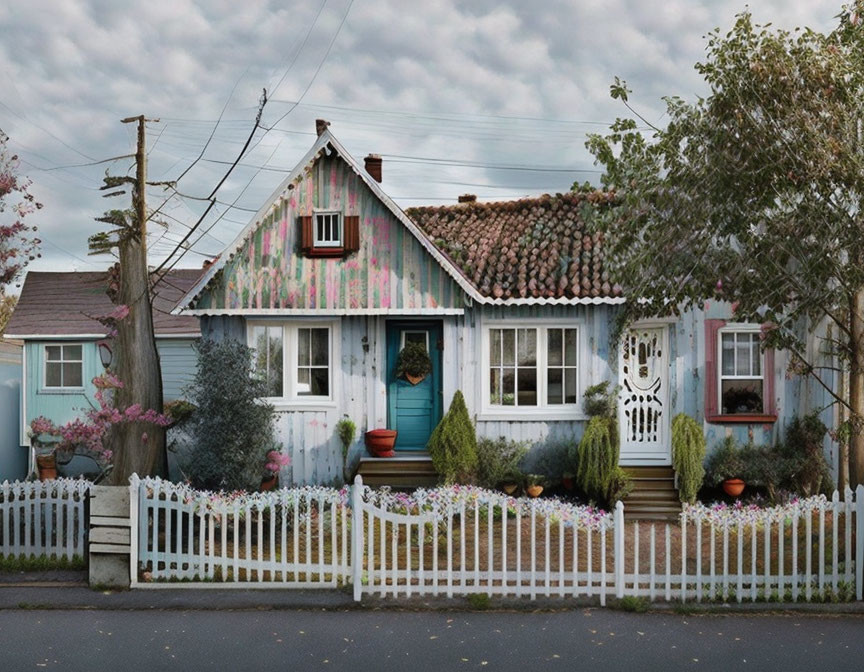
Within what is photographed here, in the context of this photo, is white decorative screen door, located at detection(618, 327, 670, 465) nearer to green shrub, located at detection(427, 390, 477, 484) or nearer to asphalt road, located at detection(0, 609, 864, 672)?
green shrub, located at detection(427, 390, 477, 484)

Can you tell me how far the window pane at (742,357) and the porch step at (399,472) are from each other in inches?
219

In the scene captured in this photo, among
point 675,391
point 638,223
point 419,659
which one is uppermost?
point 638,223

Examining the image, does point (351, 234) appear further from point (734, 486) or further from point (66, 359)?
point (66, 359)

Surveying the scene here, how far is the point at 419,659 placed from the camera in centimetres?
815

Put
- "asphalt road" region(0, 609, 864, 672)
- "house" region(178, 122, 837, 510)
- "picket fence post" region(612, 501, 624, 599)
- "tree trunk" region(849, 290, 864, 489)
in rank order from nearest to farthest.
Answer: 1. "asphalt road" region(0, 609, 864, 672)
2. "picket fence post" region(612, 501, 624, 599)
3. "tree trunk" region(849, 290, 864, 489)
4. "house" region(178, 122, 837, 510)

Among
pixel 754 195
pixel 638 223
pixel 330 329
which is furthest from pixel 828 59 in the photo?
pixel 330 329

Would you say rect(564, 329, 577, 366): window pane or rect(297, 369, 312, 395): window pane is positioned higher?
rect(564, 329, 577, 366): window pane

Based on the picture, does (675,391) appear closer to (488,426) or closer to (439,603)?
(488,426)

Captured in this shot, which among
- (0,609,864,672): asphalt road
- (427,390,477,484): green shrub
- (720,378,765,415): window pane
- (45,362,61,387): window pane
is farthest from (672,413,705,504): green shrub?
A: (45,362,61,387): window pane

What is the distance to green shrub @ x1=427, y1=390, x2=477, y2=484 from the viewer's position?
15.3m

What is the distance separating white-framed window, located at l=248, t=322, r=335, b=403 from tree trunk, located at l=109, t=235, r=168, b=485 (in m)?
2.85

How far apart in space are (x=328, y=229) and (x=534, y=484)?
5647mm

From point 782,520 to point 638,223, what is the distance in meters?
3.94

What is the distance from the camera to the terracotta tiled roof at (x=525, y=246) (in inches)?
623
